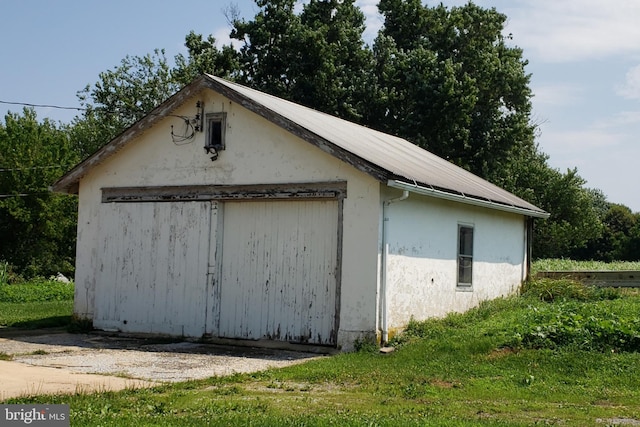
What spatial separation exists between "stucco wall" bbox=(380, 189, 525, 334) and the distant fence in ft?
7.30

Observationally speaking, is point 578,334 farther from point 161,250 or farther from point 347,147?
point 161,250

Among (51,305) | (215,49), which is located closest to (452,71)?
(215,49)

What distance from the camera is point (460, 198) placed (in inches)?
612

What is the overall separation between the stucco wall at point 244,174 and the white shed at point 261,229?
25mm

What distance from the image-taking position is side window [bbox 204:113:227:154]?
15430 mm

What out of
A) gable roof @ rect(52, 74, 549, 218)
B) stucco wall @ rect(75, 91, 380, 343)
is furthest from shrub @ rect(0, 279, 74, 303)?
stucco wall @ rect(75, 91, 380, 343)

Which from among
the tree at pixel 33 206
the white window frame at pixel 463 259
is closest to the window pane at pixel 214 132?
the white window frame at pixel 463 259

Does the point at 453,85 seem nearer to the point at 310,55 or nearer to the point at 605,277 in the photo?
the point at 310,55

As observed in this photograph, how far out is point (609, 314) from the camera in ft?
45.1

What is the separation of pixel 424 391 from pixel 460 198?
6.32 meters

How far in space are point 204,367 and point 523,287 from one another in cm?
1142

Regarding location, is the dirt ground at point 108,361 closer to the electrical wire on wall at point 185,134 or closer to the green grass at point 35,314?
the green grass at point 35,314

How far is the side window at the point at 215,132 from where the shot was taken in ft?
50.6

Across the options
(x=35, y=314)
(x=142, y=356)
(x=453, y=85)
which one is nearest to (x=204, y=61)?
(x=453, y=85)
